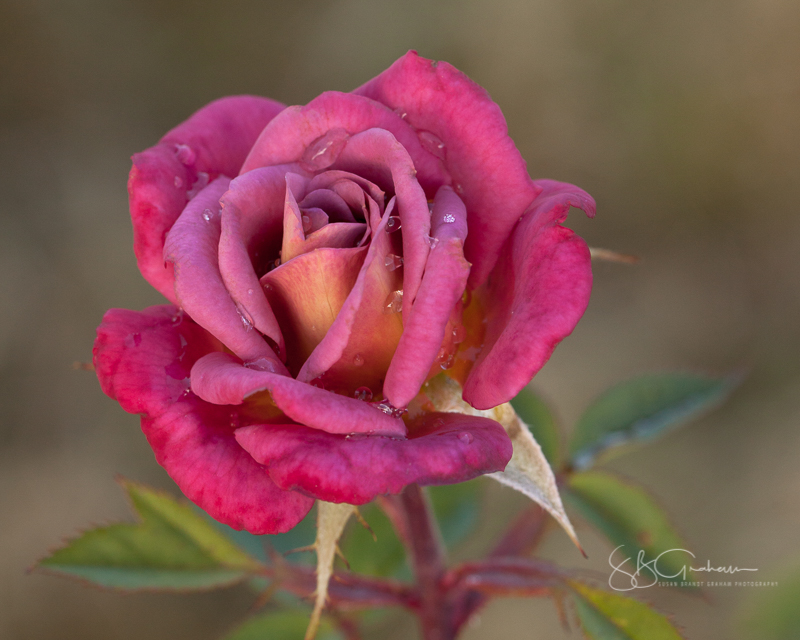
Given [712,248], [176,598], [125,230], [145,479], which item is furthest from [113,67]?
[712,248]

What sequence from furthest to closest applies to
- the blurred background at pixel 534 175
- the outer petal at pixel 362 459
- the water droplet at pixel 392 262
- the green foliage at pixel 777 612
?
the blurred background at pixel 534 175 < the green foliage at pixel 777 612 < the water droplet at pixel 392 262 < the outer petal at pixel 362 459

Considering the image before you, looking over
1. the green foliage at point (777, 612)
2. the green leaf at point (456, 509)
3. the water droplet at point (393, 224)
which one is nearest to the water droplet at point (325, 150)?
the water droplet at point (393, 224)

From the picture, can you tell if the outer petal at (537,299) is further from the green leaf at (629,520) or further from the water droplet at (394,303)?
the green leaf at (629,520)

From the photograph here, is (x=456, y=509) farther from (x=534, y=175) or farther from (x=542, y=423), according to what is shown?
(x=534, y=175)

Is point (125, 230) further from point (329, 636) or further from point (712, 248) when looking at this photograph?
point (712, 248)

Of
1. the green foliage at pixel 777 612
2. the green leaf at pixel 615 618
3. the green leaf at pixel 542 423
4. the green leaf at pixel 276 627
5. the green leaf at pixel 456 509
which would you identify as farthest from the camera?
the green foliage at pixel 777 612

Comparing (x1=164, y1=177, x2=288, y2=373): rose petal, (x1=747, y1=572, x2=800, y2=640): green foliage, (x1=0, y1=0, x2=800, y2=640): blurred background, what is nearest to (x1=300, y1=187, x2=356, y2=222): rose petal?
(x1=164, y1=177, x2=288, y2=373): rose petal

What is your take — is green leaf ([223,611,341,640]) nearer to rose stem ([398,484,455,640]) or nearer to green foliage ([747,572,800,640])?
rose stem ([398,484,455,640])
